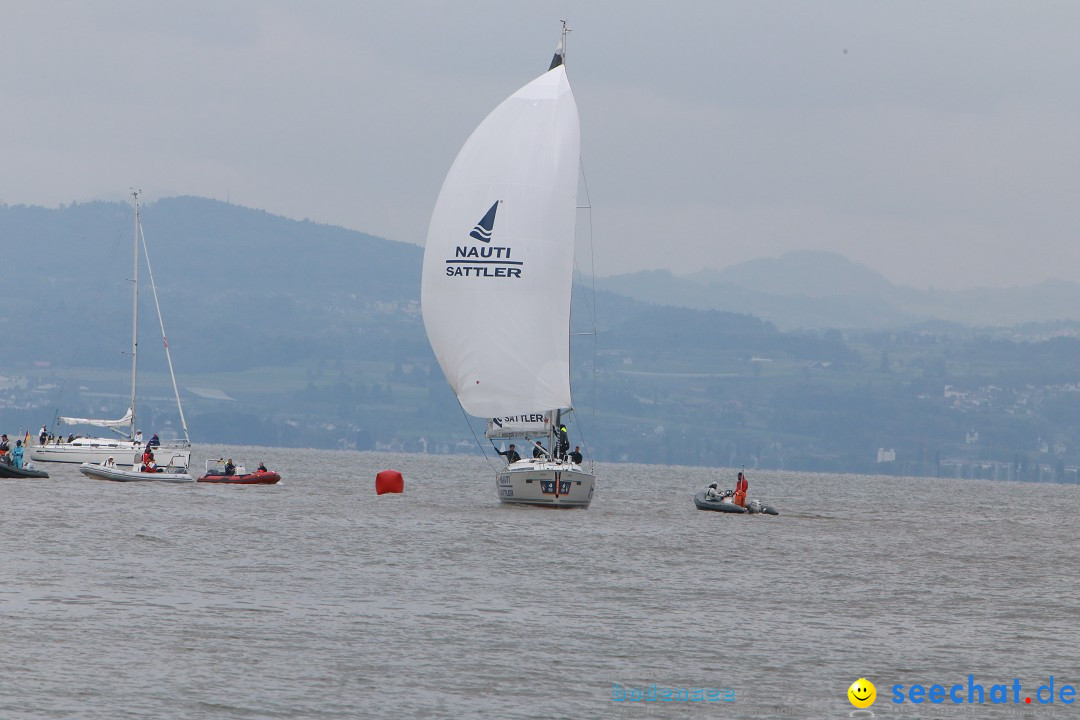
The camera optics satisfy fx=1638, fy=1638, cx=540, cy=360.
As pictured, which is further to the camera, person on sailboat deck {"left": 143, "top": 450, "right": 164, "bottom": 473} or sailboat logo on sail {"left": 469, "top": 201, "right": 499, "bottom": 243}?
person on sailboat deck {"left": 143, "top": 450, "right": 164, "bottom": 473}

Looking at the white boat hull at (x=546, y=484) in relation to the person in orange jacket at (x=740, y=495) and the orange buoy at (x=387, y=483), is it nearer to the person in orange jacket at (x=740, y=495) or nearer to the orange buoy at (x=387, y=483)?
the person in orange jacket at (x=740, y=495)

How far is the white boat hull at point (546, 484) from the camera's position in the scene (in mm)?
54250

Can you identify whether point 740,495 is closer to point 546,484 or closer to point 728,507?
point 728,507

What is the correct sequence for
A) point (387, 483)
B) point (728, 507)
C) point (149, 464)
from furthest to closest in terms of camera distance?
point (387, 483)
point (149, 464)
point (728, 507)

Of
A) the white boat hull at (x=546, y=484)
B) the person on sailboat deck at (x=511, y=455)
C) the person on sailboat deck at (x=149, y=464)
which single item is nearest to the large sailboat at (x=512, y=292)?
the white boat hull at (x=546, y=484)

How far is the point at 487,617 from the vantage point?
2983 cm

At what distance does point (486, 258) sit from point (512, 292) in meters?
1.45

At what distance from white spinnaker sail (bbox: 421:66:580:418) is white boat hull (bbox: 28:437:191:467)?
2343 centimetres

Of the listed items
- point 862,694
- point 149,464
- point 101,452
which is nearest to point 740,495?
point 149,464

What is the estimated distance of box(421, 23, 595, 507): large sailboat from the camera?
55.0 metres

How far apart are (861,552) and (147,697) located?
3260cm

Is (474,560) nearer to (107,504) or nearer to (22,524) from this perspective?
(22,524)

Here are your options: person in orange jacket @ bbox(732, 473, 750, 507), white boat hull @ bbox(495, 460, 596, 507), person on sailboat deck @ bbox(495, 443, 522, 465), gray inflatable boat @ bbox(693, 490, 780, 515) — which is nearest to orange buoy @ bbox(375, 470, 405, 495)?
gray inflatable boat @ bbox(693, 490, 780, 515)

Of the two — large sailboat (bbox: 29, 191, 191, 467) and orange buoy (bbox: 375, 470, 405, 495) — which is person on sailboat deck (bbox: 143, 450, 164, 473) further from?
orange buoy (bbox: 375, 470, 405, 495)
